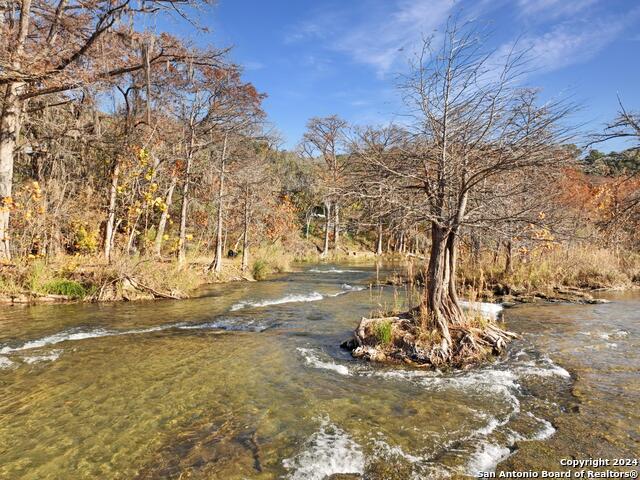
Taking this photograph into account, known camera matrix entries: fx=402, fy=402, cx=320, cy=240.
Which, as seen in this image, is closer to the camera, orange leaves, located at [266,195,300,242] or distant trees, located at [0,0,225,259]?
distant trees, located at [0,0,225,259]

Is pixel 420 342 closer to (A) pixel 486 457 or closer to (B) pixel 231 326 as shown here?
(A) pixel 486 457

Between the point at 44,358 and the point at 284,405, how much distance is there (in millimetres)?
4542

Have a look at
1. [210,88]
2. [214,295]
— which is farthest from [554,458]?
[210,88]

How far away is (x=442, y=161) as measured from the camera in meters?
6.77

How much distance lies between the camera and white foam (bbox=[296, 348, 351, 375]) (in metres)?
6.53

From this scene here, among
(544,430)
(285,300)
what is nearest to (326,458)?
(544,430)

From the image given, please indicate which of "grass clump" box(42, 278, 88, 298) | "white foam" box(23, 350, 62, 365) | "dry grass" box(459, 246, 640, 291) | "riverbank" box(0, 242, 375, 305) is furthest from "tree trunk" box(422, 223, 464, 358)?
"grass clump" box(42, 278, 88, 298)

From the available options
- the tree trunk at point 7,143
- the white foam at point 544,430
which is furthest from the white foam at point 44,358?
the white foam at point 544,430

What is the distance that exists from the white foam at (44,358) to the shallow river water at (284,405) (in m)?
0.06

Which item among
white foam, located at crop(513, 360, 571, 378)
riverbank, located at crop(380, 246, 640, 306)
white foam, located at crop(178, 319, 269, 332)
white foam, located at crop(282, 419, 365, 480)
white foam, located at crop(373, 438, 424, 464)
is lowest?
white foam, located at crop(282, 419, 365, 480)

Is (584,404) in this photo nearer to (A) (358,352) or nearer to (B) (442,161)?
(A) (358,352)

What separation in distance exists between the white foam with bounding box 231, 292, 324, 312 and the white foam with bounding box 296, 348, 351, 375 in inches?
188

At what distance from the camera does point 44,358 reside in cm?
683

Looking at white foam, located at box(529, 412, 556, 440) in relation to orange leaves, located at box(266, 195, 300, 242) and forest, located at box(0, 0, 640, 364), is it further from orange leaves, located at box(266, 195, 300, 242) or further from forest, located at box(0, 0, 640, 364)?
orange leaves, located at box(266, 195, 300, 242)
